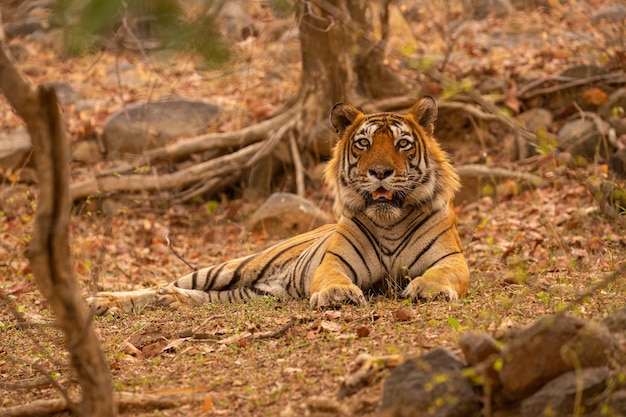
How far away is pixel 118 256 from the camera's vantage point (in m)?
9.58

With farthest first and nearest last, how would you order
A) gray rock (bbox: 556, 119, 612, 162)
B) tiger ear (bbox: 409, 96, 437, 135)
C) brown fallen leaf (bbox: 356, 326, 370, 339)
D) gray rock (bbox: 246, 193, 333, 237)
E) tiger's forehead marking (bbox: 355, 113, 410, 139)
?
gray rock (bbox: 556, 119, 612, 162), gray rock (bbox: 246, 193, 333, 237), tiger ear (bbox: 409, 96, 437, 135), tiger's forehead marking (bbox: 355, 113, 410, 139), brown fallen leaf (bbox: 356, 326, 370, 339)

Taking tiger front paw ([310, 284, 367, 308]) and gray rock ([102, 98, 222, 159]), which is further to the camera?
gray rock ([102, 98, 222, 159])

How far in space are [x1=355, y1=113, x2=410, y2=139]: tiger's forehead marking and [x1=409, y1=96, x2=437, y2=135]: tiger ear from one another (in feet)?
0.62

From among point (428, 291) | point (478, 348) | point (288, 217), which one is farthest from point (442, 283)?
point (288, 217)

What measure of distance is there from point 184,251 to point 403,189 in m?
4.46

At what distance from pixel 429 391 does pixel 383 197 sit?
2.81 meters

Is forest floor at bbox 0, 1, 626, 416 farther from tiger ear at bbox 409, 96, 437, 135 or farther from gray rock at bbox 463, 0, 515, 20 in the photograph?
gray rock at bbox 463, 0, 515, 20

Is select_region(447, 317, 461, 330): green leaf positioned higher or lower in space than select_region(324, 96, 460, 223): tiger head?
lower

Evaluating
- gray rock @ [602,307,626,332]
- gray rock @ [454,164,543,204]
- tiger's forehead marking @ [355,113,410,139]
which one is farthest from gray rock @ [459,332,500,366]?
gray rock @ [454,164,543,204]

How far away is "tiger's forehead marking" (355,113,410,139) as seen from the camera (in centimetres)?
616

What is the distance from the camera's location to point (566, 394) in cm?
322

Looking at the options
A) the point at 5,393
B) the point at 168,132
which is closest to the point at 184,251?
the point at 168,132

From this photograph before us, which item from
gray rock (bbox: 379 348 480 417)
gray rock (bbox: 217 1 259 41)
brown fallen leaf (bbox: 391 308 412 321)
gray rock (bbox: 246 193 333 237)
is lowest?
gray rock (bbox: 246 193 333 237)

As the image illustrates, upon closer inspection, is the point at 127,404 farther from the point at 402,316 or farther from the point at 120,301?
the point at 120,301
